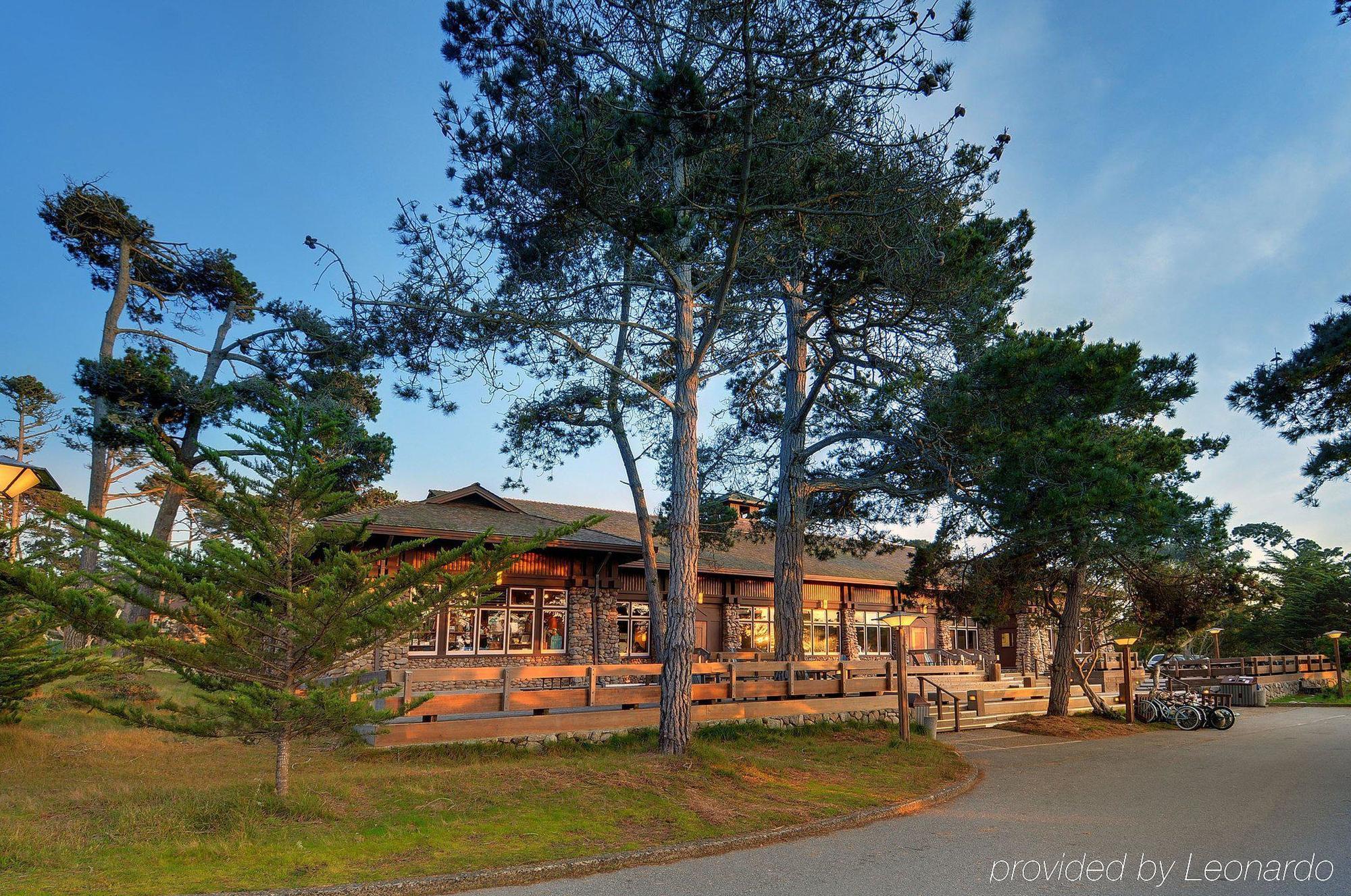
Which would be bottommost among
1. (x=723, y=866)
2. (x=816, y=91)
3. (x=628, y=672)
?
(x=723, y=866)

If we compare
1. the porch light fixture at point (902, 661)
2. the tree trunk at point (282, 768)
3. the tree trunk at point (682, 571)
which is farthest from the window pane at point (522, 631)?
the tree trunk at point (282, 768)

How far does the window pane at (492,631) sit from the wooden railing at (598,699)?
5.93 feet

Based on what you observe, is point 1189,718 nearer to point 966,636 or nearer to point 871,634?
point 871,634

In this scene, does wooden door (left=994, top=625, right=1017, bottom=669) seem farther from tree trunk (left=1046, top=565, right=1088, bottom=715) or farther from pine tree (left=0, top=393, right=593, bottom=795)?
pine tree (left=0, top=393, right=593, bottom=795)

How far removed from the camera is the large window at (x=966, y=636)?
101 ft

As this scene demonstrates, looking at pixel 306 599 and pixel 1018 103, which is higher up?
pixel 1018 103

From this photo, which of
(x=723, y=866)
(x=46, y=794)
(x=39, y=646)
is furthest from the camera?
(x=39, y=646)

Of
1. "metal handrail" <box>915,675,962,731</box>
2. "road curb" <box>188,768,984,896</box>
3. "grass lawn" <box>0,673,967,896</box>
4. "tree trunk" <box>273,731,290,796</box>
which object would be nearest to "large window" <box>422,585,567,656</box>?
"grass lawn" <box>0,673,967,896</box>

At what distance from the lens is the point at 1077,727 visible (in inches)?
677

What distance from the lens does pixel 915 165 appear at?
373 inches

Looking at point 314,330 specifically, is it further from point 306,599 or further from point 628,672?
point 628,672

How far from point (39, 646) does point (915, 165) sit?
12.0m

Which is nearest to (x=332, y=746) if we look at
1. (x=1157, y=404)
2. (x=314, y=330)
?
(x=314, y=330)

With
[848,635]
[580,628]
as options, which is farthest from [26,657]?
[848,635]
